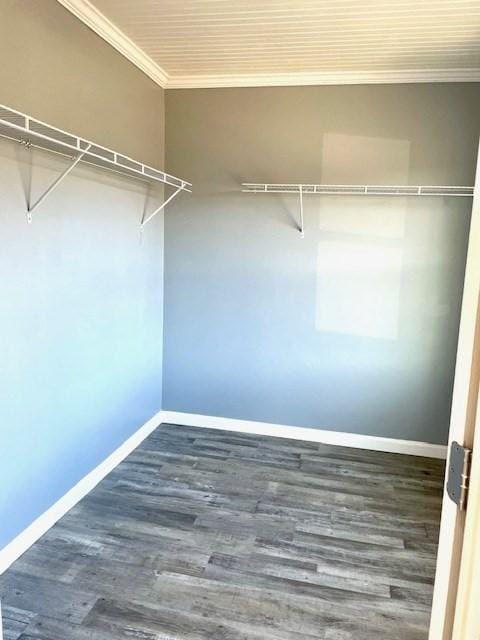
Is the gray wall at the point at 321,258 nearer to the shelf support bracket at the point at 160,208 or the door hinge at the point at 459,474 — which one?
the shelf support bracket at the point at 160,208

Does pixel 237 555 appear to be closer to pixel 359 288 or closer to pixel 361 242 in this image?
pixel 359 288

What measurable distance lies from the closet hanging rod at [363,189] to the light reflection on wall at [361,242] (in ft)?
0.14

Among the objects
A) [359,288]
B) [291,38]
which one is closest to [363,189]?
[359,288]

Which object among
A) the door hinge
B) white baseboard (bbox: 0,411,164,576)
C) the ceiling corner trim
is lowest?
white baseboard (bbox: 0,411,164,576)

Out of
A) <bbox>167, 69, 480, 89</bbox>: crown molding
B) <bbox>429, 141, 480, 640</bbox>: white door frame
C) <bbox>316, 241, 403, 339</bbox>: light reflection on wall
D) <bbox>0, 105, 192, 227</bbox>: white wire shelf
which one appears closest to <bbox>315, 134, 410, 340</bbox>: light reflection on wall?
<bbox>316, 241, 403, 339</bbox>: light reflection on wall

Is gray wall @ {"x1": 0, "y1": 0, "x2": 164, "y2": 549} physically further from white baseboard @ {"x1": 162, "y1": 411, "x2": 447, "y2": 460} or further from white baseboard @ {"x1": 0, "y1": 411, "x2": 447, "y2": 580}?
white baseboard @ {"x1": 162, "y1": 411, "x2": 447, "y2": 460}

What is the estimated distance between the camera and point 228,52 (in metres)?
2.87

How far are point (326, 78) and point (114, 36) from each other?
4.51ft

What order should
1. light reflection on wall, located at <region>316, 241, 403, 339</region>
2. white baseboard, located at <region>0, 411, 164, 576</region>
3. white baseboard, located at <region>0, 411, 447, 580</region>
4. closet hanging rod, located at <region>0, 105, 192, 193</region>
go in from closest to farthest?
closet hanging rod, located at <region>0, 105, 192, 193</region> < white baseboard, located at <region>0, 411, 164, 576</region> < white baseboard, located at <region>0, 411, 447, 580</region> < light reflection on wall, located at <region>316, 241, 403, 339</region>

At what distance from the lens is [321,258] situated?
11.0ft

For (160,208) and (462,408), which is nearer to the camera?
(462,408)

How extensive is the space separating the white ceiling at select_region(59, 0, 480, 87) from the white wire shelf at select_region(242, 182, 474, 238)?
680mm

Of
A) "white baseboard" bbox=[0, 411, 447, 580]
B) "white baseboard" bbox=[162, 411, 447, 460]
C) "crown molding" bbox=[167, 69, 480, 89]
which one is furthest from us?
"white baseboard" bbox=[162, 411, 447, 460]

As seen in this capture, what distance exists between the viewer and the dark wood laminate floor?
1.84 metres
